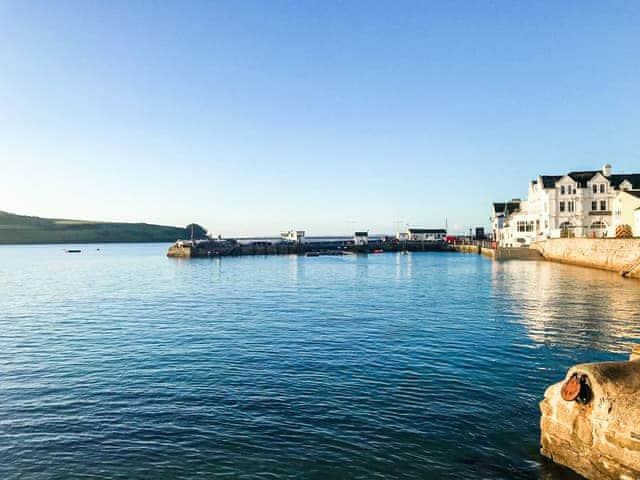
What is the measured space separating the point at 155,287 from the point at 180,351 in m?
39.6

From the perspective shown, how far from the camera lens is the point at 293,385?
63.7 feet

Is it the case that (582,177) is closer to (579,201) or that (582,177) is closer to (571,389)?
(579,201)

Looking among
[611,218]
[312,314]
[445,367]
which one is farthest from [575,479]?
[611,218]

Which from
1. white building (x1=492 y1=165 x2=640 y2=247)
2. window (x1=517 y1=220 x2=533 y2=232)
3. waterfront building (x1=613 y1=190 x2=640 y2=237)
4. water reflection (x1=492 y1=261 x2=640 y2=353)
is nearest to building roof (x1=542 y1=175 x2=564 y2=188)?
white building (x1=492 y1=165 x2=640 y2=247)

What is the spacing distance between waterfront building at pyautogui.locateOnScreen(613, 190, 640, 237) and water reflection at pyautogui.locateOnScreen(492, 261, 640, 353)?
1705cm

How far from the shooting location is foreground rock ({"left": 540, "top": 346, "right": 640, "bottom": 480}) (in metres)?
10.0

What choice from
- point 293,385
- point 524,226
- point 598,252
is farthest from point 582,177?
point 293,385

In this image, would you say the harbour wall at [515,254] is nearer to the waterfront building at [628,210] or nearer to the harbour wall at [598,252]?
the harbour wall at [598,252]

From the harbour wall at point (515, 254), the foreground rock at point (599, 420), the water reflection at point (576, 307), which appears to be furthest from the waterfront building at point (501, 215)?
the foreground rock at point (599, 420)

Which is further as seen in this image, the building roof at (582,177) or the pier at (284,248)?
the pier at (284,248)

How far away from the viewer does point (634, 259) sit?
61.3 meters

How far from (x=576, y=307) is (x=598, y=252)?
136ft

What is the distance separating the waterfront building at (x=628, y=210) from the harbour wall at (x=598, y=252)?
7.26m

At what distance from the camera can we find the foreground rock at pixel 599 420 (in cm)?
1001
